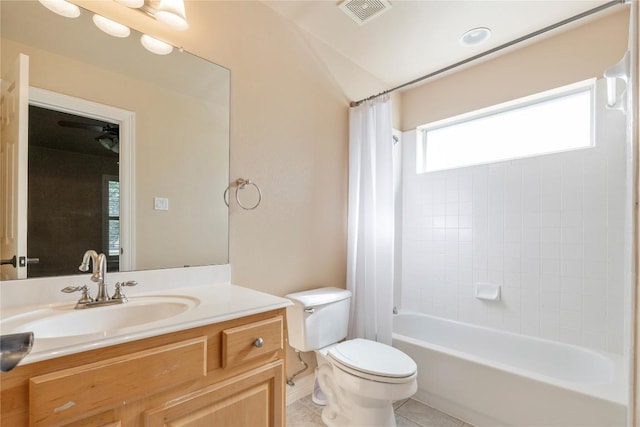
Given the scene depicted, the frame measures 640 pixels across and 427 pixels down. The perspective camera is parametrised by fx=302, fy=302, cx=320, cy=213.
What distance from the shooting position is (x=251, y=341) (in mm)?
1044

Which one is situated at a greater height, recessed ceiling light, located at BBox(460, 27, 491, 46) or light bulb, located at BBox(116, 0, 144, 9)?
recessed ceiling light, located at BBox(460, 27, 491, 46)

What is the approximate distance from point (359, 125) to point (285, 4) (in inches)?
34.9

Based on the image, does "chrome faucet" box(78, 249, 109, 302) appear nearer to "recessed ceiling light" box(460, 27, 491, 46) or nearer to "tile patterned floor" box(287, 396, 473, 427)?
"tile patterned floor" box(287, 396, 473, 427)

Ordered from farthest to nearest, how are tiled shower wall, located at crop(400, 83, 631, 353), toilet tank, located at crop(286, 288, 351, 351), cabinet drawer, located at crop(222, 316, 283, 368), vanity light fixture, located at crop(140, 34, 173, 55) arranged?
tiled shower wall, located at crop(400, 83, 631, 353)
toilet tank, located at crop(286, 288, 351, 351)
vanity light fixture, located at crop(140, 34, 173, 55)
cabinet drawer, located at crop(222, 316, 283, 368)

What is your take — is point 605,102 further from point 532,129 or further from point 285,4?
point 285,4

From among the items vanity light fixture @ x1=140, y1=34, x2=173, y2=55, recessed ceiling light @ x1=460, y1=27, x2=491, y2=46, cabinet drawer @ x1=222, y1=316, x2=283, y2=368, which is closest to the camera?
cabinet drawer @ x1=222, y1=316, x2=283, y2=368

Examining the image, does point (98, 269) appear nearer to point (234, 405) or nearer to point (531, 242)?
point (234, 405)

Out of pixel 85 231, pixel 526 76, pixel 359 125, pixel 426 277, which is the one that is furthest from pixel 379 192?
pixel 85 231

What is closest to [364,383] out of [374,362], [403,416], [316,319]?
[374,362]

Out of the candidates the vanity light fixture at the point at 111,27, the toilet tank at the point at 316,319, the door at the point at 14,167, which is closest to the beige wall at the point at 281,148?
the toilet tank at the point at 316,319

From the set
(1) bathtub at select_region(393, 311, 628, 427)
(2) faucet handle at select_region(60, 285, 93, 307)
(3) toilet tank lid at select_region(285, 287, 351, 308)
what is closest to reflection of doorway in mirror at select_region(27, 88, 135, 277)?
(2) faucet handle at select_region(60, 285, 93, 307)

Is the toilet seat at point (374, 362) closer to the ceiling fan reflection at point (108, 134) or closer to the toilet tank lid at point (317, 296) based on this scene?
the toilet tank lid at point (317, 296)

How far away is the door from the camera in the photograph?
1.05 meters

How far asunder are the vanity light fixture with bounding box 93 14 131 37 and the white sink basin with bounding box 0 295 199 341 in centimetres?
112
